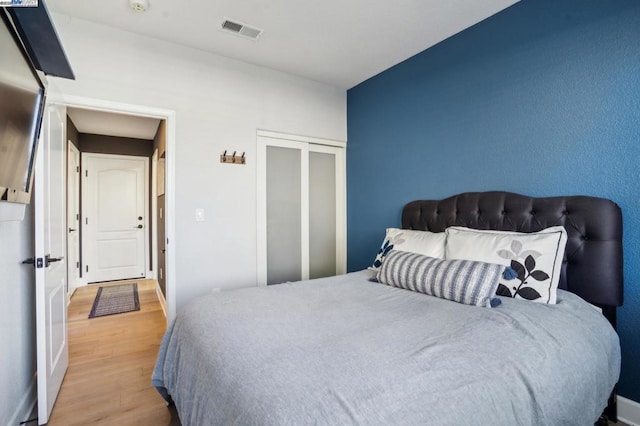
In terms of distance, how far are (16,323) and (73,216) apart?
11.7 feet

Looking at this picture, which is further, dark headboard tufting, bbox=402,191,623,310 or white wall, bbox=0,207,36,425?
dark headboard tufting, bbox=402,191,623,310

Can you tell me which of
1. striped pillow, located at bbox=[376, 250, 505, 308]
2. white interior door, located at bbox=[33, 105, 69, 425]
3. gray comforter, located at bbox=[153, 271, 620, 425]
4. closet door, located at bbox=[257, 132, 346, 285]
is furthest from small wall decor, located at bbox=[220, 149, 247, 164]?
Result: striped pillow, located at bbox=[376, 250, 505, 308]

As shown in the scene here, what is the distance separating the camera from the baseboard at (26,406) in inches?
68.1

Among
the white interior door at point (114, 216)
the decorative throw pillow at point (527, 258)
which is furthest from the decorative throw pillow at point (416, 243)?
the white interior door at point (114, 216)

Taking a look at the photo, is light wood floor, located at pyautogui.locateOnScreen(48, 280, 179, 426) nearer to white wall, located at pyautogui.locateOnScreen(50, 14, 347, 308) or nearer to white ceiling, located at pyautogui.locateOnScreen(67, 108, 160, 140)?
white wall, located at pyautogui.locateOnScreen(50, 14, 347, 308)

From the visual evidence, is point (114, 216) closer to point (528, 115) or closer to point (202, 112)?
point (202, 112)

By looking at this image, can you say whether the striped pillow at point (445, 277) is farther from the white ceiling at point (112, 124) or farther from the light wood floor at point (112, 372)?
the white ceiling at point (112, 124)

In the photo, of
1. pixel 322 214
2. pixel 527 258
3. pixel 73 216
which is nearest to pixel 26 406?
pixel 322 214

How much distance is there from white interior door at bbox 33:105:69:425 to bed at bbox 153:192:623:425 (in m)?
0.69

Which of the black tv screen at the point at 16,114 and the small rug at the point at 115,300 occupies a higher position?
the black tv screen at the point at 16,114

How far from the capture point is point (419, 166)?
2.95 m

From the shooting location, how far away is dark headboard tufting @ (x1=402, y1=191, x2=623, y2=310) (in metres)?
1.76

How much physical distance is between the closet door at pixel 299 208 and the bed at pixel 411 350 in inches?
52.7

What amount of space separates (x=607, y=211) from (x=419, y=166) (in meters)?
1.43
